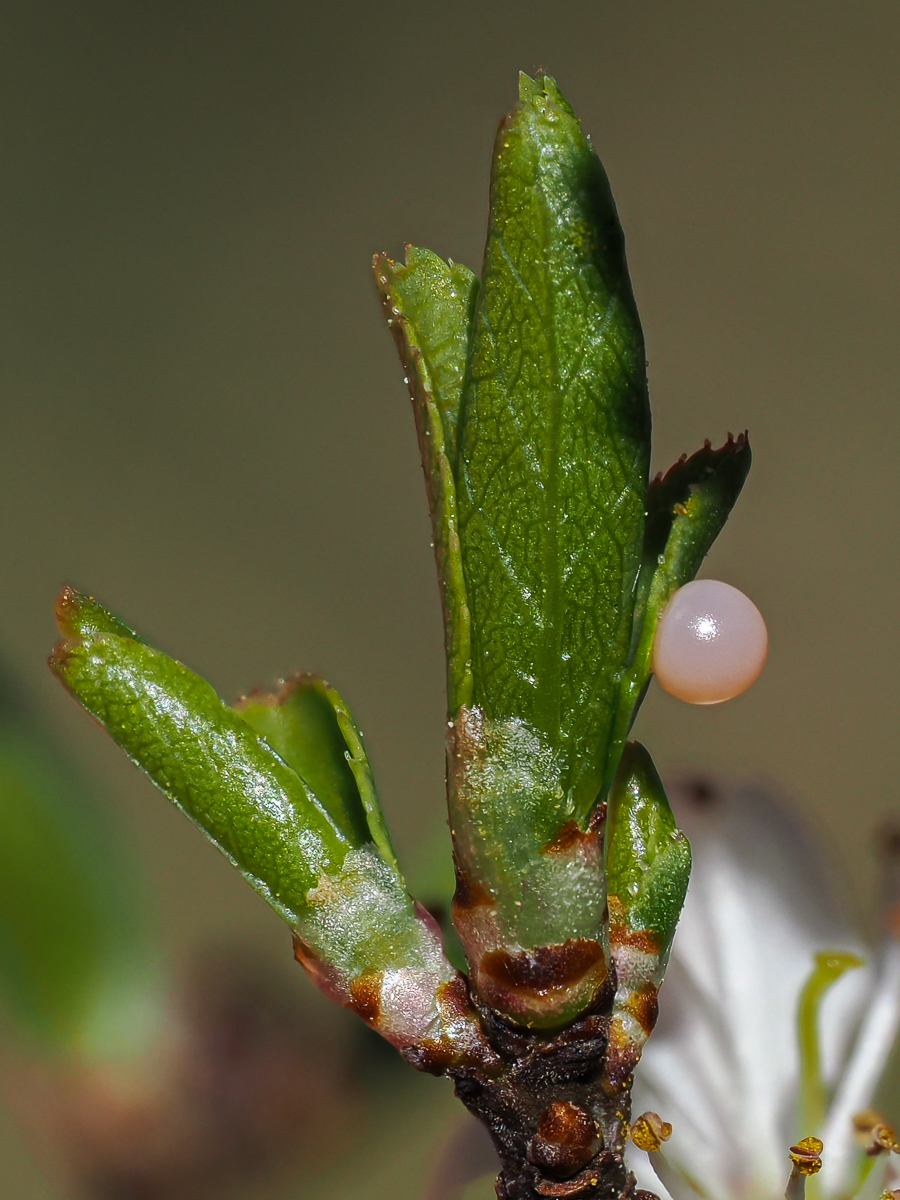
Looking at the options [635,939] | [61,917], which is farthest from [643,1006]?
[61,917]

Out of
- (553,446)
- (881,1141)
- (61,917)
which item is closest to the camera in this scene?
(553,446)

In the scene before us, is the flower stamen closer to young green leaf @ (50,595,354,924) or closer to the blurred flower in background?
the blurred flower in background

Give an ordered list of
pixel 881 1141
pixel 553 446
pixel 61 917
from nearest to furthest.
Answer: pixel 553 446, pixel 881 1141, pixel 61 917

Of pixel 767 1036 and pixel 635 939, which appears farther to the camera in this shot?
pixel 767 1036

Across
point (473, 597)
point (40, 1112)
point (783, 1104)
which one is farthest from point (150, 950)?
point (473, 597)

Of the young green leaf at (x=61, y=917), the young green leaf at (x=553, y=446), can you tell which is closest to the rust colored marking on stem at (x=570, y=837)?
the young green leaf at (x=553, y=446)

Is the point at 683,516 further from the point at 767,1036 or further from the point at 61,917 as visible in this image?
the point at 61,917

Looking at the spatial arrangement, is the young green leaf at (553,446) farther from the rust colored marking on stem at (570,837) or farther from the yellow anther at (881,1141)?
the yellow anther at (881,1141)

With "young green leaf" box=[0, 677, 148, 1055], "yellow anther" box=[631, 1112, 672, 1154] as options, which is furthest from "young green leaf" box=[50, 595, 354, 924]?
"young green leaf" box=[0, 677, 148, 1055]
